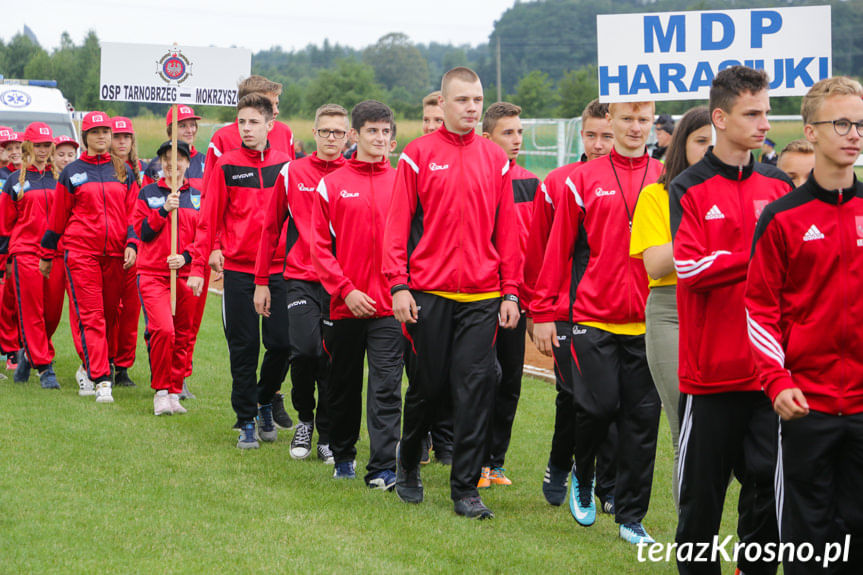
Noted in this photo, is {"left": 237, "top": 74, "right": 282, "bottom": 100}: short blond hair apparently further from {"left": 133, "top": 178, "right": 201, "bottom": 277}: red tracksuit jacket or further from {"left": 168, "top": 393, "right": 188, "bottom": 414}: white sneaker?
{"left": 168, "top": 393, "right": 188, "bottom": 414}: white sneaker

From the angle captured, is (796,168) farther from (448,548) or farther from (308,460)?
(308,460)

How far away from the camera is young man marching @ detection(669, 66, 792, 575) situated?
16.1ft

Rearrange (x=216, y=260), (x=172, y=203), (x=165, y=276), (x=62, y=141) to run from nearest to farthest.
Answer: (x=216, y=260) → (x=172, y=203) → (x=165, y=276) → (x=62, y=141)

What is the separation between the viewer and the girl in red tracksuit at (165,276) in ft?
33.6

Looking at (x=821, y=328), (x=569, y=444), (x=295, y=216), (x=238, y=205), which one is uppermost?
(x=238, y=205)

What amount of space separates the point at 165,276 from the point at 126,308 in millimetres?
1488

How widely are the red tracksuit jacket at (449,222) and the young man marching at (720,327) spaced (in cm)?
180

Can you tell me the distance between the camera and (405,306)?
257 inches

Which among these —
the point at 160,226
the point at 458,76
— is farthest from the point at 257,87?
the point at 458,76

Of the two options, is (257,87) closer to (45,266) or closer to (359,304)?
(359,304)

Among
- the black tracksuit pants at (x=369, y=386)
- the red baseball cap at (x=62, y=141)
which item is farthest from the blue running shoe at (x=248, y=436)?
the red baseball cap at (x=62, y=141)

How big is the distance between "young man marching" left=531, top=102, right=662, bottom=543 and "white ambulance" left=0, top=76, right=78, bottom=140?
52.6ft

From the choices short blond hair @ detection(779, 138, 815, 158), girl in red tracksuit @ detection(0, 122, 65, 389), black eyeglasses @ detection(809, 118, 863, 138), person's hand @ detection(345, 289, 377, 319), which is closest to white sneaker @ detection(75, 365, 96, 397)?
girl in red tracksuit @ detection(0, 122, 65, 389)

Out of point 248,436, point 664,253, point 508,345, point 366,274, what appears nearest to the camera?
point 664,253
